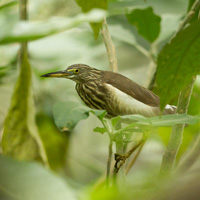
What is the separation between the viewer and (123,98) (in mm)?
1034

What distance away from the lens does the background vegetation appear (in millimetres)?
565

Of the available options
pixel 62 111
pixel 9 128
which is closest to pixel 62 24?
pixel 62 111

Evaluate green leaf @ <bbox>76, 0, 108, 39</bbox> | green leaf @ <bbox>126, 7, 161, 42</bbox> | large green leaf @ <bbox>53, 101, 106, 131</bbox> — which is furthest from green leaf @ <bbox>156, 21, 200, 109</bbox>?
green leaf @ <bbox>126, 7, 161, 42</bbox>

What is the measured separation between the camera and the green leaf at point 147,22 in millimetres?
1394

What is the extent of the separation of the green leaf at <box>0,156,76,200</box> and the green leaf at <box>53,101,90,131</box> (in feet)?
0.25

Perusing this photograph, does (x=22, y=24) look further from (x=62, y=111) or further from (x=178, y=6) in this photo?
(x=178, y=6)

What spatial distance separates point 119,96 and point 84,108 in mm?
306

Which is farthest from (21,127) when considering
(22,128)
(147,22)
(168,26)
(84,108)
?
(168,26)

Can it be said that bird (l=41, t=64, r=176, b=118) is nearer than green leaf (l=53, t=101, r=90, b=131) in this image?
No

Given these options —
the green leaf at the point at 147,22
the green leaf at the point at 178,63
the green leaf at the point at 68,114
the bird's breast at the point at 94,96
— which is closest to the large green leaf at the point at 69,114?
the green leaf at the point at 68,114

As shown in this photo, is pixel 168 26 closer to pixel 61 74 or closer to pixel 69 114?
pixel 61 74

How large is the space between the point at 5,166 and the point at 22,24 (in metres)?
0.24

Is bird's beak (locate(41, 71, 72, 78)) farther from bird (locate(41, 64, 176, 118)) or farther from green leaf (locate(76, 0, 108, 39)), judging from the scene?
green leaf (locate(76, 0, 108, 39))

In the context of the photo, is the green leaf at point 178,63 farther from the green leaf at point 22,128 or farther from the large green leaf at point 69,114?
the green leaf at point 22,128
